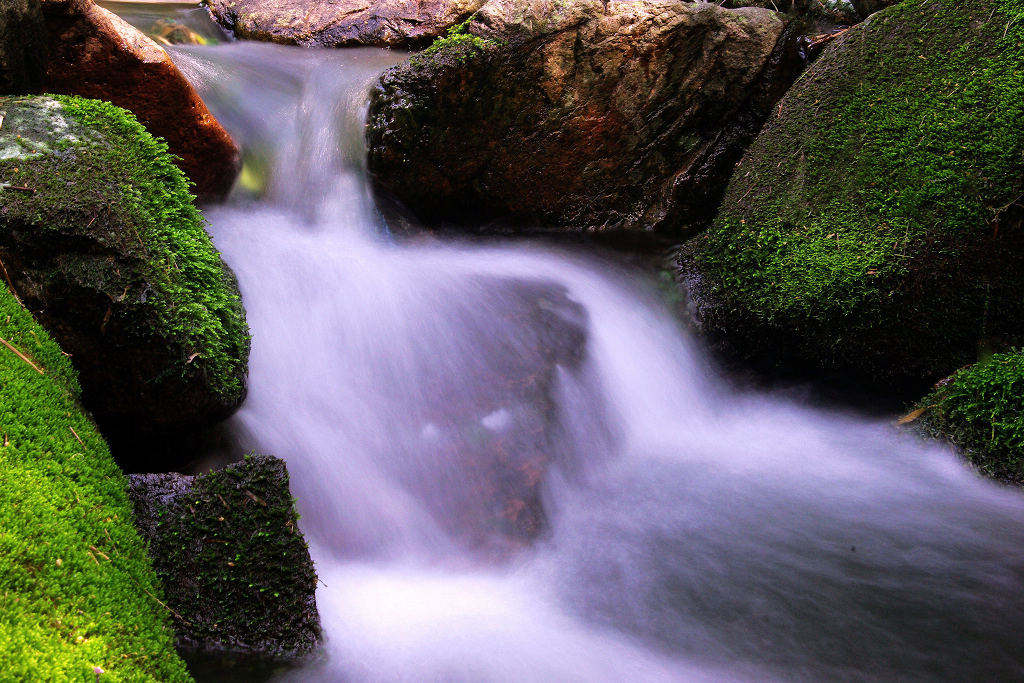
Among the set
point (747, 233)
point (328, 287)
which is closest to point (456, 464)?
point (328, 287)

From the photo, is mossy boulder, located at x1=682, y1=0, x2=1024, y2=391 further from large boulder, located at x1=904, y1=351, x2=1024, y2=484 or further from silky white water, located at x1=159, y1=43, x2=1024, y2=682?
silky white water, located at x1=159, y1=43, x2=1024, y2=682

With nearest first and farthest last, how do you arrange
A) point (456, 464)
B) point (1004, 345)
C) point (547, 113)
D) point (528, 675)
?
point (528, 675) < point (456, 464) < point (1004, 345) < point (547, 113)

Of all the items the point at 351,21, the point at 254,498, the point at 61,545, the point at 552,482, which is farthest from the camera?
the point at 351,21

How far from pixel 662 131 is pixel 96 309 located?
416 cm

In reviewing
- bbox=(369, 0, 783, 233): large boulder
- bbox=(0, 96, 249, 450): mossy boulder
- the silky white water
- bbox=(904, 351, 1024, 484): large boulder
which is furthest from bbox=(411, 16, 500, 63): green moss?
bbox=(904, 351, 1024, 484): large boulder

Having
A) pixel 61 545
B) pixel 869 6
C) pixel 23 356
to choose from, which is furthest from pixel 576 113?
pixel 61 545

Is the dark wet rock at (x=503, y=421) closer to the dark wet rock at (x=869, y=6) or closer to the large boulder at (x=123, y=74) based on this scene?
the large boulder at (x=123, y=74)

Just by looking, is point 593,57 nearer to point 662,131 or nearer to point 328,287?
point 662,131

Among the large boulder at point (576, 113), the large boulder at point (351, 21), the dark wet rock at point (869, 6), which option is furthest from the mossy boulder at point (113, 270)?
the dark wet rock at point (869, 6)

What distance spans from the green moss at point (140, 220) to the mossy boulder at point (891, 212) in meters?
3.31

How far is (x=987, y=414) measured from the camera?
3793mm

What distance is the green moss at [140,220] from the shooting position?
9.13 ft

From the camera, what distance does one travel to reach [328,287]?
455cm

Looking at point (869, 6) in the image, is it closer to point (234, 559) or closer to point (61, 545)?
point (234, 559)
